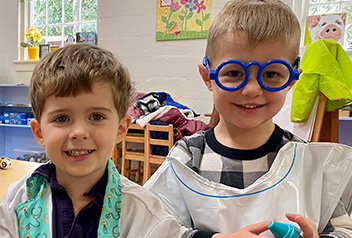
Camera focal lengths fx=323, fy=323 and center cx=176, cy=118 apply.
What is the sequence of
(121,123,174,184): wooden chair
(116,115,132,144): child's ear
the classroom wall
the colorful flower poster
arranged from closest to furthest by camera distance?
(116,115,132,144): child's ear → (121,123,174,184): wooden chair → the colorful flower poster → the classroom wall

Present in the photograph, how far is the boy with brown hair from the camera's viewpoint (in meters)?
0.74

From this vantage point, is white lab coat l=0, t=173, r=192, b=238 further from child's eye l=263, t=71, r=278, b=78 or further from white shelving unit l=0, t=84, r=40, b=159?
white shelving unit l=0, t=84, r=40, b=159

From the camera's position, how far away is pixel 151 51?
3.84 meters

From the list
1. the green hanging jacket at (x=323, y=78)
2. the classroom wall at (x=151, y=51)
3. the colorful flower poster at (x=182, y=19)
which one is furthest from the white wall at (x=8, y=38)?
the green hanging jacket at (x=323, y=78)

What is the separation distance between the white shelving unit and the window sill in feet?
0.43

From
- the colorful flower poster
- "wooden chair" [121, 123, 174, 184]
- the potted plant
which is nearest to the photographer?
"wooden chair" [121, 123, 174, 184]

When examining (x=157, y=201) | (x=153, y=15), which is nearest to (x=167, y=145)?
(x=153, y=15)

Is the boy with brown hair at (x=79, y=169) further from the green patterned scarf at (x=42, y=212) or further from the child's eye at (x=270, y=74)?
the child's eye at (x=270, y=74)

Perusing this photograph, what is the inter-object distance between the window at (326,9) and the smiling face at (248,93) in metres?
2.64

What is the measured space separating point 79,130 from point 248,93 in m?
0.40

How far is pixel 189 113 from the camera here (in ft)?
10.7

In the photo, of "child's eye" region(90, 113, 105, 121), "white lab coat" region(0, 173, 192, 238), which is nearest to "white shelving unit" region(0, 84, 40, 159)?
"white lab coat" region(0, 173, 192, 238)

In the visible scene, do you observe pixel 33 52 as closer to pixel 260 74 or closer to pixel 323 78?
pixel 323 78

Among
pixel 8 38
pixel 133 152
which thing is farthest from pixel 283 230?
pixel 8 38
